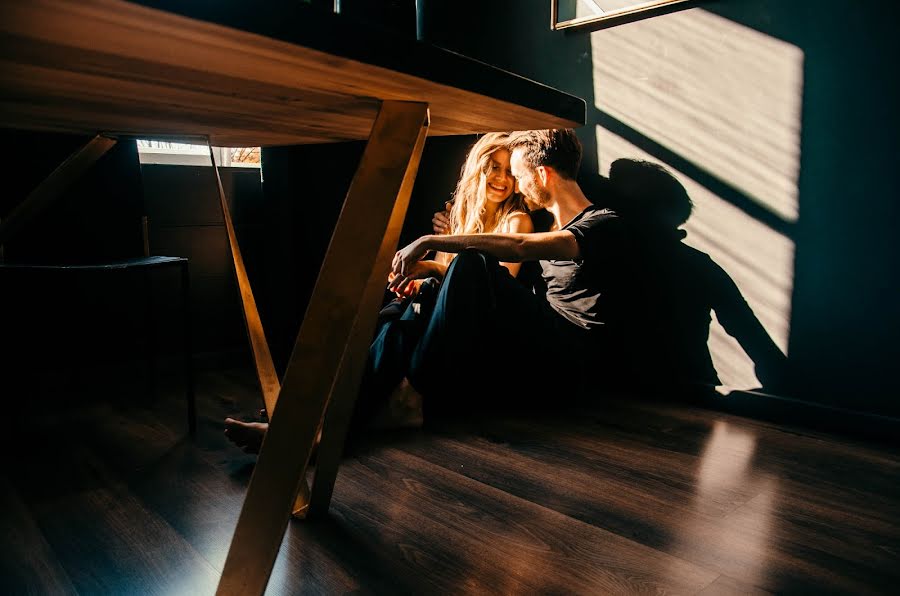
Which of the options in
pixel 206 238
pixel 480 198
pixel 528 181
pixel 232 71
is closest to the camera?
pixel 232 71

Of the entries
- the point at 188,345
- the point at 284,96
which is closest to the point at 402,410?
the point at 188,345

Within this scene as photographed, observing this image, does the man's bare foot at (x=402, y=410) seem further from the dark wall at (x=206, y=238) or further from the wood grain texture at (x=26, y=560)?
the dark wall at (x=206, y=238)

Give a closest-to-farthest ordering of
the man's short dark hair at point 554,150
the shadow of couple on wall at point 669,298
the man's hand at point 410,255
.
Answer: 1. the man's hand at point 410,255
2. the shadow of couple on wall at point 669,298
3. the man's short dark hair at point 554,150

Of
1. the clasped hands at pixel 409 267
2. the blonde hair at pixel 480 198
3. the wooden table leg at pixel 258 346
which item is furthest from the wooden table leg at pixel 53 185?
the blonde hair at pixel 480 198

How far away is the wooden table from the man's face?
118cm

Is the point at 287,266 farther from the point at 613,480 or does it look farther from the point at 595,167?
the point at 613,480

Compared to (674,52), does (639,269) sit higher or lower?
lower

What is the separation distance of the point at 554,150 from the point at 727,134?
55 centimetres

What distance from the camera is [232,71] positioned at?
0.59 meters

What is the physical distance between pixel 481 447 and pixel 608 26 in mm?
1585

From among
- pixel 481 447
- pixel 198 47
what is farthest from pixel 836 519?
pixel 198 47

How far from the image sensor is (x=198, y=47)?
510mm

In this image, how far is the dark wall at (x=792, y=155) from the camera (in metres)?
1.66

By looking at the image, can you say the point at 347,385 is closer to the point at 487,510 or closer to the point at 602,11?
the point at 487,510
